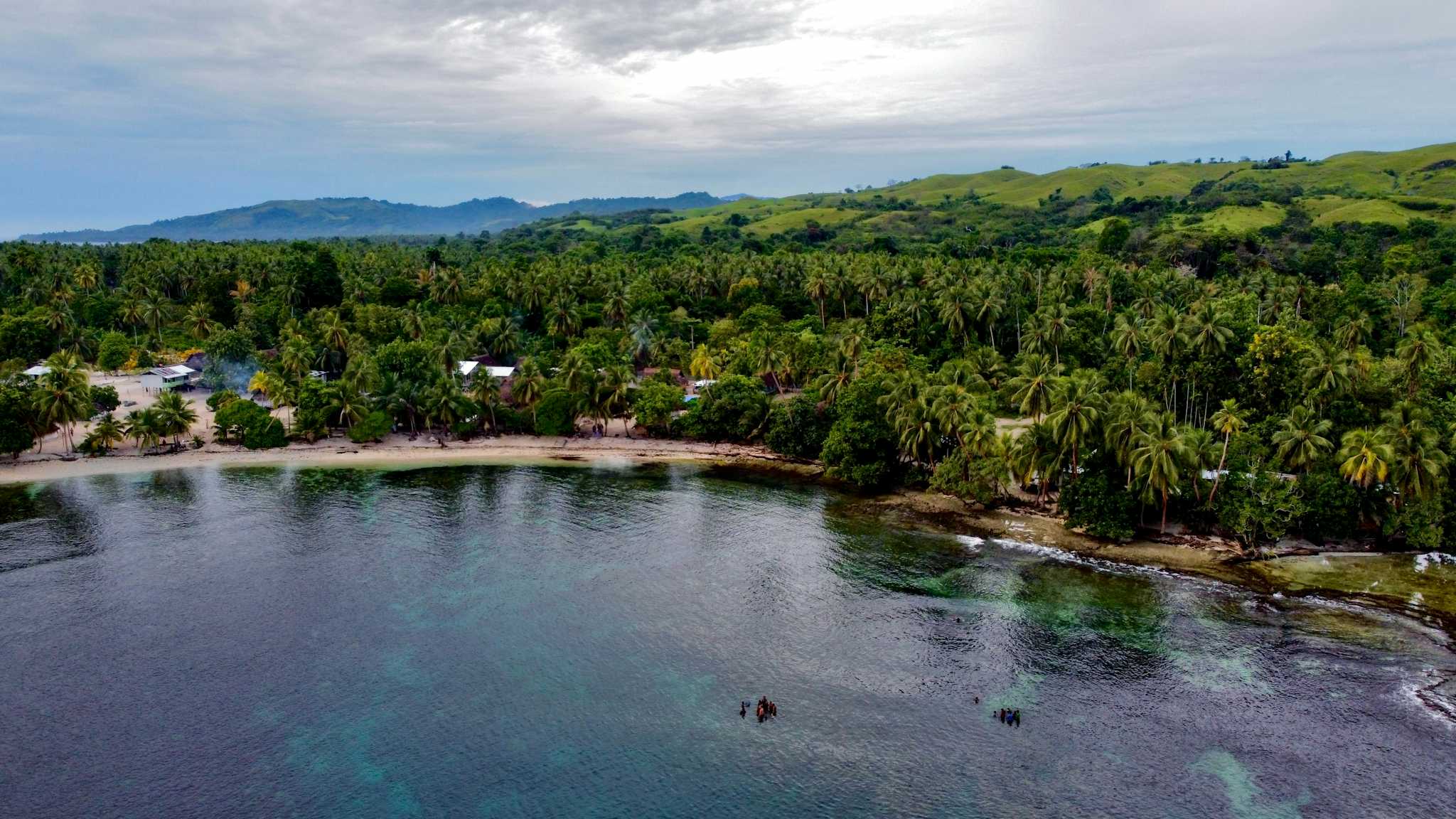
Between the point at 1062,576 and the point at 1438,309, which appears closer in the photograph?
the point at 1062,576

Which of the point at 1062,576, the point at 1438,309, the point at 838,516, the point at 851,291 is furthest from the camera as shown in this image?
the point at 851,291

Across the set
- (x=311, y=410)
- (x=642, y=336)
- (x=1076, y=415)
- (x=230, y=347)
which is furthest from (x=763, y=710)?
(x=230, y=347)

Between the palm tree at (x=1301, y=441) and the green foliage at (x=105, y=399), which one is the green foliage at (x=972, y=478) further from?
the green foliage at (x=105, y=399)

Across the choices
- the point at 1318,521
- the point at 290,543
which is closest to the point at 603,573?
the point at 290,543

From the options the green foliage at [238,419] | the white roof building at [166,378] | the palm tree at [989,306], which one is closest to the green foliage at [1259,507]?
the palm tree at [989,306]

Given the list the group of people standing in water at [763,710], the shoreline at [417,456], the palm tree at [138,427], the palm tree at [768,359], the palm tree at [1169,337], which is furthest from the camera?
the palm tree at [768,359]

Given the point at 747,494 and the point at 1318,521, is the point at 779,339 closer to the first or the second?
the point at 747,494

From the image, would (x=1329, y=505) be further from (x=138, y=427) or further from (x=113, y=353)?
(x=113, y=353)
